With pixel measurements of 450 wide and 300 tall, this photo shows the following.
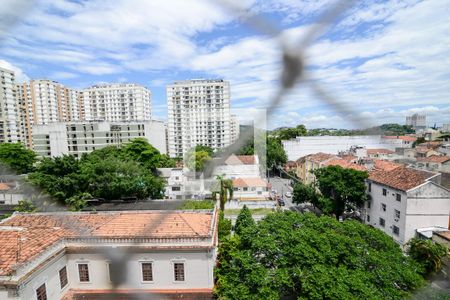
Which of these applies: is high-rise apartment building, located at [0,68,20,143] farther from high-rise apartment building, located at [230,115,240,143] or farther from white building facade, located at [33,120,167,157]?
white building facade, located at [33,120,167,157]

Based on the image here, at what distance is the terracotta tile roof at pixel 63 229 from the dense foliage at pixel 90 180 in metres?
2.21

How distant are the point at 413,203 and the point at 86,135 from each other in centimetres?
1424

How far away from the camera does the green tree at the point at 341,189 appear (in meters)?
8.05

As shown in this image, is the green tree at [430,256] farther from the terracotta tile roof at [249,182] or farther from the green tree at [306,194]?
the terracotta tile roof at [249,182]

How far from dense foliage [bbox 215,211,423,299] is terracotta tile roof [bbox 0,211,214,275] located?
81 centimetres

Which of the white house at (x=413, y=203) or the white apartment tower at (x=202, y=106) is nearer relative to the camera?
the white apartment tower at (x=202, y=106)

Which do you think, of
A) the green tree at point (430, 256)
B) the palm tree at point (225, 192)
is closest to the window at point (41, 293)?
the green tree at point (430, 256)

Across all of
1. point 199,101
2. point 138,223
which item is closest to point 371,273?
point 138,223

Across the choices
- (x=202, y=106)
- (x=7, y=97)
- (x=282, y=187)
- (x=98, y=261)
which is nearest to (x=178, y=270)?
(x=98, y=261)

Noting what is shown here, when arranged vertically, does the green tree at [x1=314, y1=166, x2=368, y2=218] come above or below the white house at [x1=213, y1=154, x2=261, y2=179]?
below

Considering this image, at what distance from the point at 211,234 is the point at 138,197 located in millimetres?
5974

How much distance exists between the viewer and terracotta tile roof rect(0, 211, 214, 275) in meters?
3.63

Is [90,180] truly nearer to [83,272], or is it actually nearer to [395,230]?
[83,272]

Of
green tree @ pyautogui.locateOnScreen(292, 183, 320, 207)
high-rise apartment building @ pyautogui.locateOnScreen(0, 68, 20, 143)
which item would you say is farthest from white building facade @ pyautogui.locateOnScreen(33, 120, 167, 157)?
high-rise apartment building @ pyautogui.locateOnScreen(0, 68, 20, 143)
